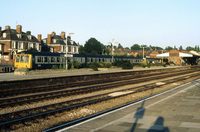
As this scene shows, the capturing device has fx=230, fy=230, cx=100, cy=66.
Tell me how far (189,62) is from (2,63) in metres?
76.5

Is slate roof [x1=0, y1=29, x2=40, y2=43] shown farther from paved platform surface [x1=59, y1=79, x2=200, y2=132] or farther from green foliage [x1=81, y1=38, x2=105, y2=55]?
green foliage [x1=81, y1=38, x2=105, y2=55]

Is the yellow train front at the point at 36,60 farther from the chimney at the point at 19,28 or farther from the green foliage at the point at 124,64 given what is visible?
the chimney at the point at 19,28

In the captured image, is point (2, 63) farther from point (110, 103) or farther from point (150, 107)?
point (150, 107)

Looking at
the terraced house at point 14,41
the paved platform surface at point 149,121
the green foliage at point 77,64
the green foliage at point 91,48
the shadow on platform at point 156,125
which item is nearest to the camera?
the shadow on platform at point 156,125

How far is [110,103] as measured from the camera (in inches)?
A: 521

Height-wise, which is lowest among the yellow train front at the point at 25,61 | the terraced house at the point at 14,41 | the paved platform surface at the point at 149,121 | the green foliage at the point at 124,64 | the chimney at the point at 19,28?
the paved platform surface at the point at 149,121

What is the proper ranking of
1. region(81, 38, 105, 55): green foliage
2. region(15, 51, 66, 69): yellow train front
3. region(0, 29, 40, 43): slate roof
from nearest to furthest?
region(15, 51, 66, 69): yellow train front < region(0, 29, 40, 43): slate roof < region(81, 38, 105, 55): green foliage

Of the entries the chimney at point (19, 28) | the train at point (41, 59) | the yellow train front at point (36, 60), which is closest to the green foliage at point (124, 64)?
the train at point (41, 59)

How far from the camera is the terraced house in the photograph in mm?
61125

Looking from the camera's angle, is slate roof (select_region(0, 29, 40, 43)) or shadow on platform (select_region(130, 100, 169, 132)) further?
slate roof (select_region(0, 29, 40, 43))

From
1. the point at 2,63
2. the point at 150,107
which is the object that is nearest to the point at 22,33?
the point at 2,63

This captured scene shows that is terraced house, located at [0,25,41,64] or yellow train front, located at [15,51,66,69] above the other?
terraced house, located at [0,25,41,64]

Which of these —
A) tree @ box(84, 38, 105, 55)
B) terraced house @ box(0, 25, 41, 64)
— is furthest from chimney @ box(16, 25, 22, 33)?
tree @ box(84, 38, 105, 55)

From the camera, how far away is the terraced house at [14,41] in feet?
201
